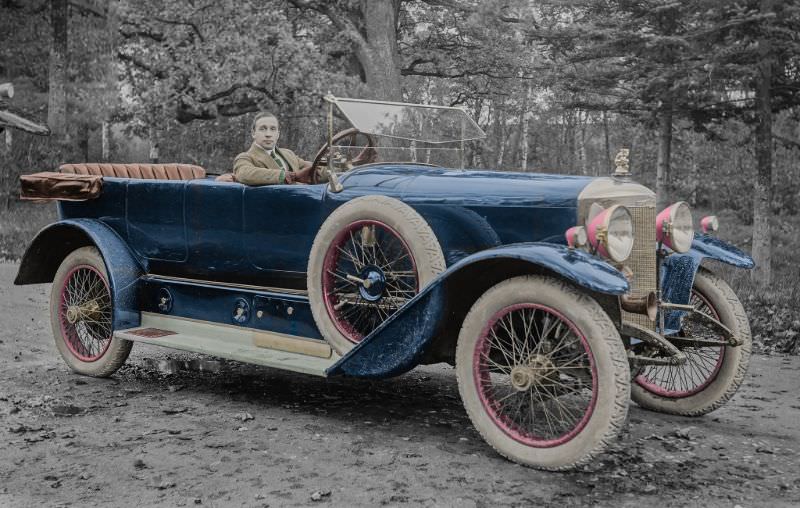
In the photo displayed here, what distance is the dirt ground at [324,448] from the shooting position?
11.4ft

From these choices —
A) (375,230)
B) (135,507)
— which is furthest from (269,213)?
(135,507)

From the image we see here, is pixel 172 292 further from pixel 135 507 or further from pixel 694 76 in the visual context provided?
pixel 694 76

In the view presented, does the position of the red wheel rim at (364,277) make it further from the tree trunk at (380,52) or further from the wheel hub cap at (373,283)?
the tree trunk at (380,52)

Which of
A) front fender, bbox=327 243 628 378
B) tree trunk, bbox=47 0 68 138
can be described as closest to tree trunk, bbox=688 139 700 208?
tree trunk, bbox=47 0 68 138

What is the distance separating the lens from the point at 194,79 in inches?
592

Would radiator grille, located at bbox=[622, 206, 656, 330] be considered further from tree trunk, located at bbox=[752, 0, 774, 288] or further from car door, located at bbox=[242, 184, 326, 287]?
tree trunk, located at bbox=[752, 0, 774, 288]

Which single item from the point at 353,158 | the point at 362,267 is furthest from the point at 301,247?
the point at 353,158

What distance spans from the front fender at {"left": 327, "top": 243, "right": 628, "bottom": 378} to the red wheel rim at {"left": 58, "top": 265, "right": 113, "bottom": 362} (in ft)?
7.26

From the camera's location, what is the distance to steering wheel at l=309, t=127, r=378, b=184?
4980mm

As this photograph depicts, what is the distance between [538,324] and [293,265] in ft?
4.98

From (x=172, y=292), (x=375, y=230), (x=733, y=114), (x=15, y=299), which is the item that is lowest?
(x=15, y=299)

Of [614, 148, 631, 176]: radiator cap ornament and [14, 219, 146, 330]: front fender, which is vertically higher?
[614, 148, 631, 176]: radiator cap ornament

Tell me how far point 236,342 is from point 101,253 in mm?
1190

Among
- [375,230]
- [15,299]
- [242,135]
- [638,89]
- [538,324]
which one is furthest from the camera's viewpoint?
[242,135]
